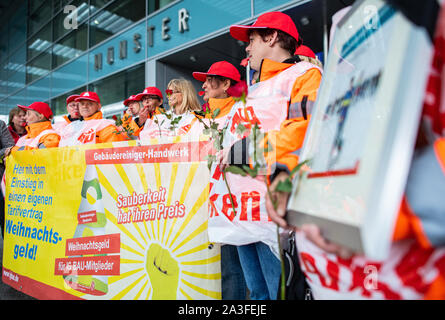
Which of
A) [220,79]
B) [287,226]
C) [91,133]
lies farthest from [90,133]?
[287,226]

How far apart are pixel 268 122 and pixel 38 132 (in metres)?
3.26

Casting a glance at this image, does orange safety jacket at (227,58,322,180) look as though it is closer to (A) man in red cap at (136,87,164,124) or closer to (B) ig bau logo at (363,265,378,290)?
(B) ig bau logo at (363,265,378,290)

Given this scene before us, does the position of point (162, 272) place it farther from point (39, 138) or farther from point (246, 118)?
point (39, 138)

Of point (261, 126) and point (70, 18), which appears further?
point (70, 18)

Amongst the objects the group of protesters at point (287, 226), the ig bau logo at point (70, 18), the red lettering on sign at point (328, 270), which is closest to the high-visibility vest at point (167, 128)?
the group of protesters at point (287, 226)

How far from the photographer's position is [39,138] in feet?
10.6

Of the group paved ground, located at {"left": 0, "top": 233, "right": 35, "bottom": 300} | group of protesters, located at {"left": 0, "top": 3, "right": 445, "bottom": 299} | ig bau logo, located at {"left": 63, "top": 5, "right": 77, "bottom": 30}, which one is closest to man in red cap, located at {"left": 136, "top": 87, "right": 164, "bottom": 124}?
group of protesters, located at {"left": 0, "top": 3, "right": 445, "bottom": 299}

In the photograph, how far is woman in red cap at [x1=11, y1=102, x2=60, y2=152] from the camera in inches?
125

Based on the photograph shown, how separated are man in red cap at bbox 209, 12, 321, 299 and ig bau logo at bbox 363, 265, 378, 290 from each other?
0.33 meters

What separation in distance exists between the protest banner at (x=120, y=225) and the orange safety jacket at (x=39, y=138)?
915 mm

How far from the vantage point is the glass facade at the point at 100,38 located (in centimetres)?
600

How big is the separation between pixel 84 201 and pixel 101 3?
8.16 m

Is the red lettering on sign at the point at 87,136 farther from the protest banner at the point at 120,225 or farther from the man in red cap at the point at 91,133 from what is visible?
the protest banner at the point at 120,225
